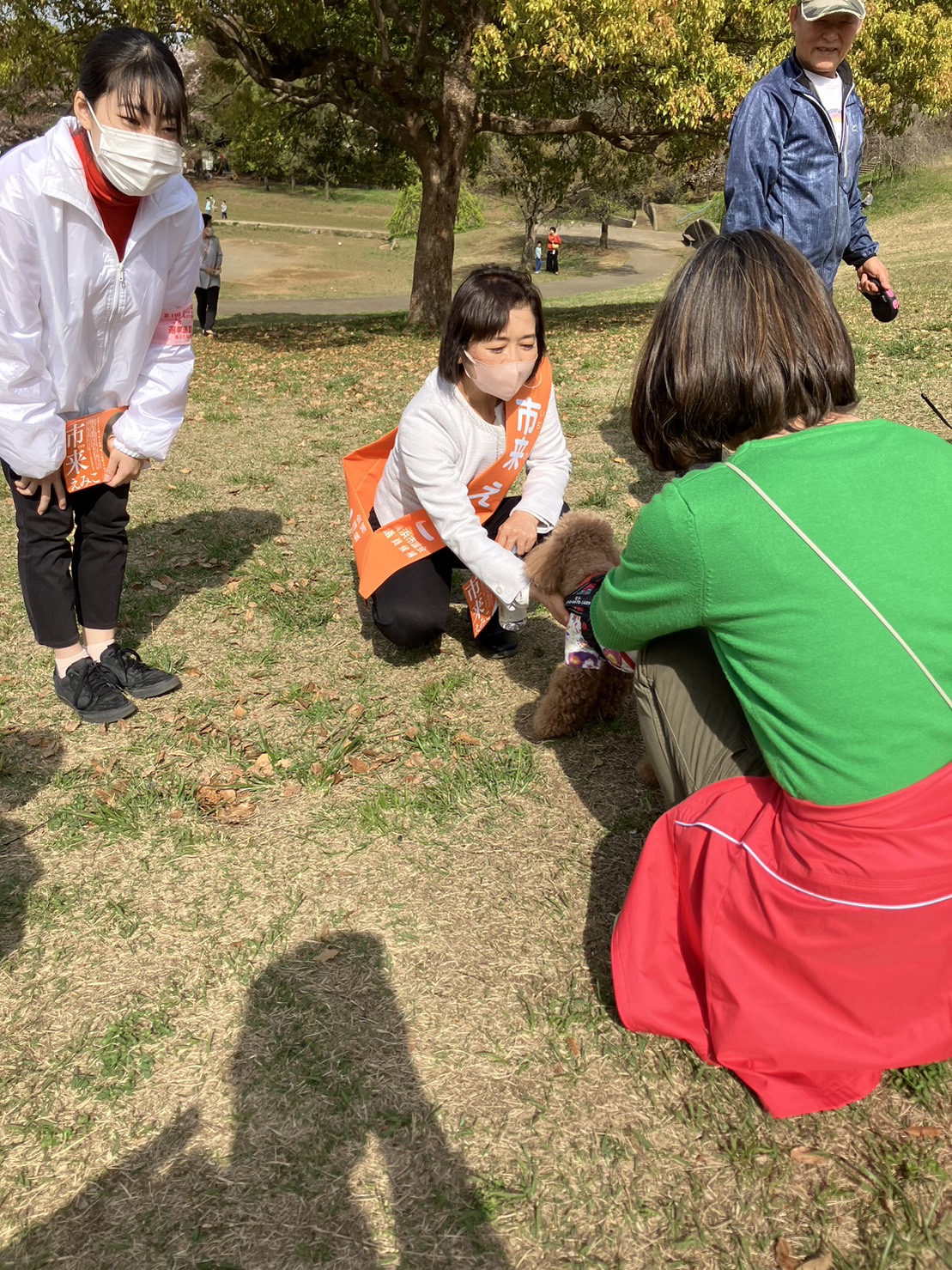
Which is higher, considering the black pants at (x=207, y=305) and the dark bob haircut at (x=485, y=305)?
the dark bob haircut at (x=485, y=305)

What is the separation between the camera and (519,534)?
141 inches

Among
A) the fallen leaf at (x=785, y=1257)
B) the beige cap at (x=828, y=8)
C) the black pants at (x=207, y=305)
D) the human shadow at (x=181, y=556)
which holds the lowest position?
the black pants at (x=207, y=305)

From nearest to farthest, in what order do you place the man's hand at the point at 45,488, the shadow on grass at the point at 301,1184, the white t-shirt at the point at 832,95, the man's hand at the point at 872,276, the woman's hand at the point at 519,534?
the shadow on grass at the point at 301,1184, the man's hand at the point at 45,488, the woman's hand at the point at 519,534, the white t-shirt at the point at 832,95, the man's hand at the point at 872,276

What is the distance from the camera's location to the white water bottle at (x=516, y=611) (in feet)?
10.9

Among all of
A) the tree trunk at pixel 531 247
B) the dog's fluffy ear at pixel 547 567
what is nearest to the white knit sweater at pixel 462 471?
the dog's fluffy ear at pixel 547 567

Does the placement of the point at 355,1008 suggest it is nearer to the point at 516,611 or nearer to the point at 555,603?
the point at 555,603

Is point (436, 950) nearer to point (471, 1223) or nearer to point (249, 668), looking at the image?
point (471, 1223)

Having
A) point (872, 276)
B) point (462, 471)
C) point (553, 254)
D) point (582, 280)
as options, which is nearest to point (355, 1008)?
point (462, 471)

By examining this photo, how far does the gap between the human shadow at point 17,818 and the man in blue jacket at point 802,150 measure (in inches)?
136

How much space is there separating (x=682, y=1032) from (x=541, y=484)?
87.1 inches

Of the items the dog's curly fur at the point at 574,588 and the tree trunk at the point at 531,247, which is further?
the tree trunk at the point at 531,247

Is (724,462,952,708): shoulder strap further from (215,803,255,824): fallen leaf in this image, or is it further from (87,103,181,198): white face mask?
(87,103,181,198): white face mask

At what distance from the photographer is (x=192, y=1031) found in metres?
2.34

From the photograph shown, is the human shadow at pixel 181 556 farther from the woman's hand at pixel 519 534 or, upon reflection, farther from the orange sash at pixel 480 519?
the woman's hand at pixel 519 534
